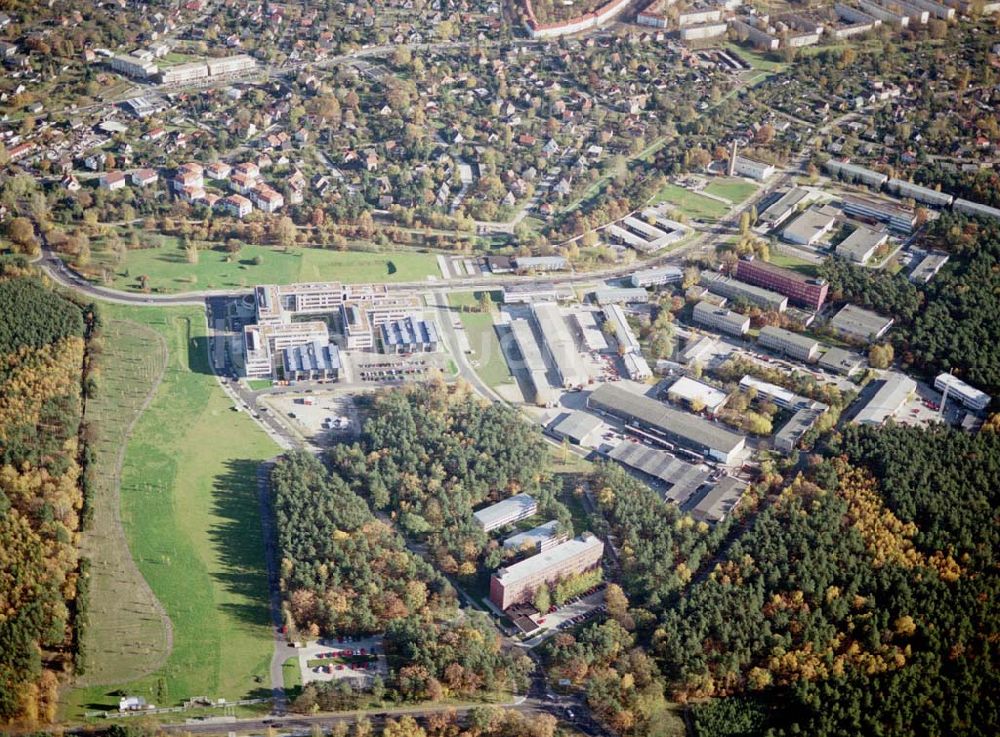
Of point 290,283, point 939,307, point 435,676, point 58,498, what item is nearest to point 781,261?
point 939,307

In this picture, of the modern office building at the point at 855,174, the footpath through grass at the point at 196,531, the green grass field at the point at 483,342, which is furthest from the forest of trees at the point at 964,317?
the footpath through grass at the point at 196,531

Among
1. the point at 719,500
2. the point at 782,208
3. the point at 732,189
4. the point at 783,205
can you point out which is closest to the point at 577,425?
the point at 719,500

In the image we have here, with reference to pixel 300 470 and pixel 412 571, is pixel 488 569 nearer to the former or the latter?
pixel 412 571

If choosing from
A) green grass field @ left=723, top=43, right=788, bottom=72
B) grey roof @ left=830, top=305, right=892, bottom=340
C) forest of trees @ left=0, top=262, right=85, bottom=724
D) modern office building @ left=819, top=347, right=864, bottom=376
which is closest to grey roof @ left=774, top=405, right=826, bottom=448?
modern office building @ left=819, top=347, right=864, bottom=376

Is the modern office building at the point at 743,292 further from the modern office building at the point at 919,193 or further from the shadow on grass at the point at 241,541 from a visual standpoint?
the shadow on grass at the point at 241,541

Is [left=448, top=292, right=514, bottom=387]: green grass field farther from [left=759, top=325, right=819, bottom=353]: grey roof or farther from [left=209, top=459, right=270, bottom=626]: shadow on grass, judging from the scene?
[left=759, top=325, right=819, bottom=353]: grey roof

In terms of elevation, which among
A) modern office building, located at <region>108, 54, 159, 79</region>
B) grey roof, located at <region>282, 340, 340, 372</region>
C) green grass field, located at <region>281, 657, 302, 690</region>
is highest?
modern office building, located at <region>108, 54, 159, 79</region>

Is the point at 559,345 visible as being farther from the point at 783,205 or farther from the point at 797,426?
the point at 783,205
